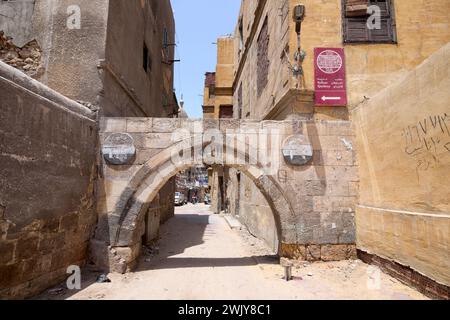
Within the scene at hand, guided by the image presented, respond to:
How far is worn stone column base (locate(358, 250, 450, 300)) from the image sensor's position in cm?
364

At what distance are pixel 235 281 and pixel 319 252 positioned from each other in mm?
1738

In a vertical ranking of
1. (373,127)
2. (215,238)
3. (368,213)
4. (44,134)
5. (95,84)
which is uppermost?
(95,84)

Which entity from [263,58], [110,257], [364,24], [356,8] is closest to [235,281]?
[110,257]

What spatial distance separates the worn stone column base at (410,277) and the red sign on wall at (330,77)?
318cm

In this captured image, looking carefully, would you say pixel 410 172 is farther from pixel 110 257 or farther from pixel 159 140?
pixel 110 257

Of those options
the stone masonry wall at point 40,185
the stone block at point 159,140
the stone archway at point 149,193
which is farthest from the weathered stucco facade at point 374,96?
the stone masonry wall at point 40,185

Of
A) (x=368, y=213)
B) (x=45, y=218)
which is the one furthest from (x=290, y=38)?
(x=45, y=218)

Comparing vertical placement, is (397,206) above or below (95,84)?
below

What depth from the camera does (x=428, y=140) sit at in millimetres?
3924

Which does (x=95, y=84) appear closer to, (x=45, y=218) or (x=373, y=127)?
(x=45, y=218)

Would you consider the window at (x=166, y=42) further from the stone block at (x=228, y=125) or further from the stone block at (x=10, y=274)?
the stone block at (x=10, y=274)

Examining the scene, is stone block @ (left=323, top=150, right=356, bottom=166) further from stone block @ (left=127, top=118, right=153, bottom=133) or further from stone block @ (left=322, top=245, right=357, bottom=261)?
stone block @ (left=127, top=118, right=153, bottom=133)
